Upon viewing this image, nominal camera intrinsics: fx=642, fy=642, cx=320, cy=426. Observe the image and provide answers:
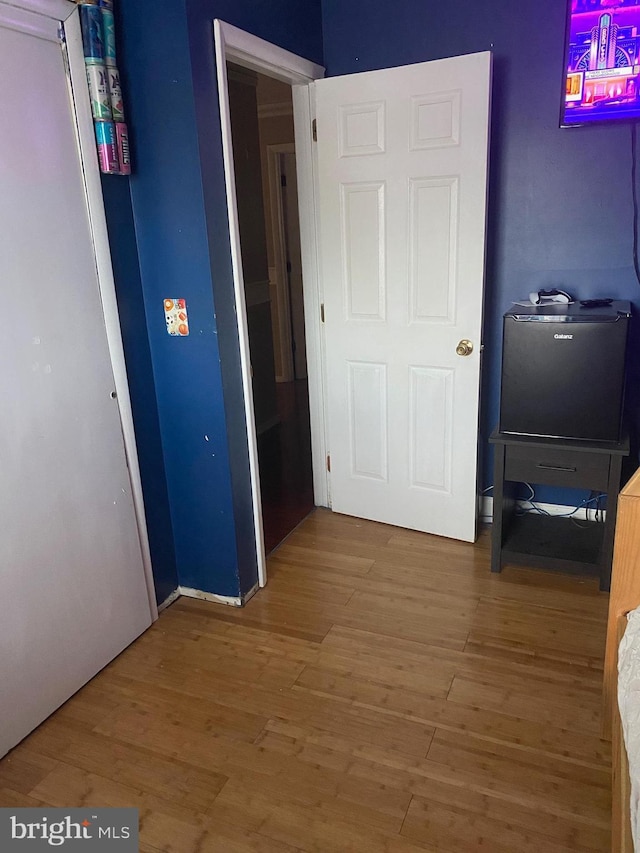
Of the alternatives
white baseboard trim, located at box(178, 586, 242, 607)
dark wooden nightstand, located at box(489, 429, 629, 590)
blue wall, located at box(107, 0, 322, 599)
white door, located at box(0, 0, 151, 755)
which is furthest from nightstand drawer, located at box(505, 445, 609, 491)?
white door, located at box(0, 0, 151, 755)

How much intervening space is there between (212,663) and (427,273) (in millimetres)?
1731

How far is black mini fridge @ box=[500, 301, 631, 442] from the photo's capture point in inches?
91.2

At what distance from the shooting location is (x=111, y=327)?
211cm

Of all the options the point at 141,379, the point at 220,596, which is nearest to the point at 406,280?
the point at 141,379

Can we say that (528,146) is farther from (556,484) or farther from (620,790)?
(620,790)

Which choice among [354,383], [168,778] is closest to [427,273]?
[354,383]

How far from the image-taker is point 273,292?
18.6 ft

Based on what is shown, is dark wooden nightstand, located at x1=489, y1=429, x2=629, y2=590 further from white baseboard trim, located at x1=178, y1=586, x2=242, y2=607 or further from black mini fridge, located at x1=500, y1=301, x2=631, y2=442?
white baseboard trim, located at x1=178, y1=586, x2=242, y2=607

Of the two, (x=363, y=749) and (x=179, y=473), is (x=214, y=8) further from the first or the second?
(x=363, y=749)

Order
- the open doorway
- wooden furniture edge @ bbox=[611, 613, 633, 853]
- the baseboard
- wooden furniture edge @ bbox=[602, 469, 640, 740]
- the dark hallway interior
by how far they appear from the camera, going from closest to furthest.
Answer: wooden furniture edge @ bbox=[611, 613, 633, 853]
wooden furniture edge @ bbox=[602, 469, 640, 740]
the baseboard
the dark hallway interior
the open doorway

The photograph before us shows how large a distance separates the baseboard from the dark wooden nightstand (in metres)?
1.01

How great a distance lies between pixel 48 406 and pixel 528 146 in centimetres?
210

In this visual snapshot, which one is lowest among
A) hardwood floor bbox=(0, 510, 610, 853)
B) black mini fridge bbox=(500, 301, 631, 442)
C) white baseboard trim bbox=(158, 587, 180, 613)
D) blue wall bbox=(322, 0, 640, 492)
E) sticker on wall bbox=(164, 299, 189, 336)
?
hardwood floor bbox=(0, 510, 610, 853)

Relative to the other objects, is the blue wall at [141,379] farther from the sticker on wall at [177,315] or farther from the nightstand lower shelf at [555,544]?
the nightstand lower shelf at [555,544]
